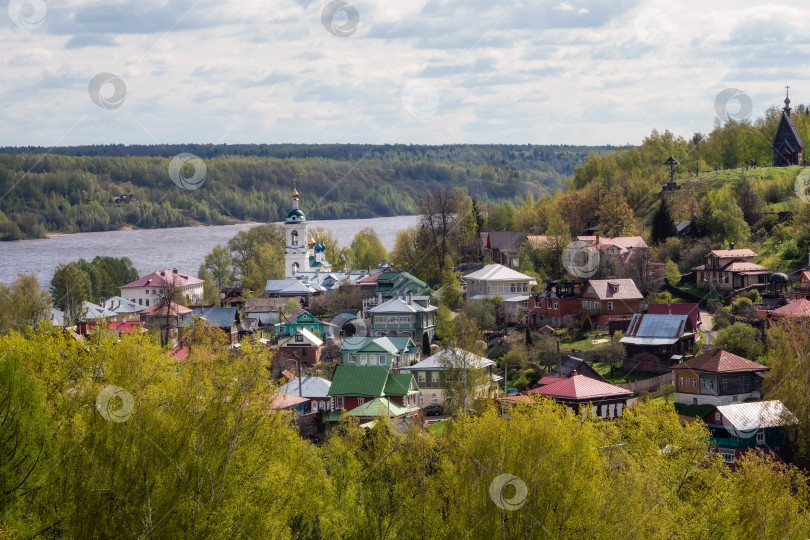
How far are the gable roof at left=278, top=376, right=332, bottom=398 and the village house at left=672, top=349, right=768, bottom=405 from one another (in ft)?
37.4

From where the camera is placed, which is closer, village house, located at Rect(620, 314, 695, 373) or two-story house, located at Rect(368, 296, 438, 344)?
village house, located at Rect(620, 314, 695, 373)

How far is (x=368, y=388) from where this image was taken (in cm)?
3625

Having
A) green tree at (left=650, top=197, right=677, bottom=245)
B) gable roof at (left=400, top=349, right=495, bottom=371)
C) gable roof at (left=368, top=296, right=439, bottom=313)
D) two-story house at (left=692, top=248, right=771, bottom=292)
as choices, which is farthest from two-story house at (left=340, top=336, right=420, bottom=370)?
green tree at (left=650, top=197, right=677, bottom=245)

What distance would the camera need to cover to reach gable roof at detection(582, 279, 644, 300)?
4409 cm

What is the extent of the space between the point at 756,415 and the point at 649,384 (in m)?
6.75

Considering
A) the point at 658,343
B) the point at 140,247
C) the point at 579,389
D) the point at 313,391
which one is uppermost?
the point at 658,343

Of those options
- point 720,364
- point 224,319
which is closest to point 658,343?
point 720,364

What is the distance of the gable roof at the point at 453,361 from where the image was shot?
35.1m

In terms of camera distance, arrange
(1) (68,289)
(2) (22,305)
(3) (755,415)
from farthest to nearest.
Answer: (1) (68,289) < (2) (22,305) < (3) (755,415)

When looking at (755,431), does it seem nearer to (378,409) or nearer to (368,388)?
(378,409)

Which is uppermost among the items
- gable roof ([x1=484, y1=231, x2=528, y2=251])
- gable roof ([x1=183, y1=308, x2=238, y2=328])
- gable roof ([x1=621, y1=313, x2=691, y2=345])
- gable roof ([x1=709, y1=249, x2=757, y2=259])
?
gable roof ([x1=709, y1=249, x2=757, y2=259])

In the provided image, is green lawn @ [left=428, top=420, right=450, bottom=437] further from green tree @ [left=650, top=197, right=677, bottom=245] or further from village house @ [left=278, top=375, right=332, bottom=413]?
green tree @ [left=650, top=197, right=677, bottom=245]

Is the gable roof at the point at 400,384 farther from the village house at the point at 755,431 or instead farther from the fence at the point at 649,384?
the village house at the point at 755,431

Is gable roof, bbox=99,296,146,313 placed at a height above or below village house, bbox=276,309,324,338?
below
